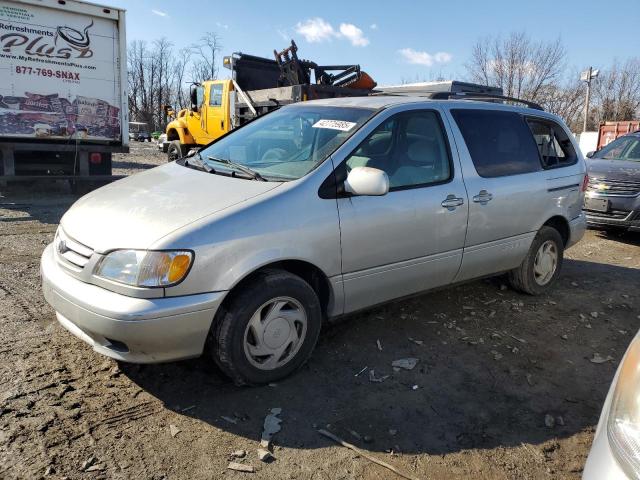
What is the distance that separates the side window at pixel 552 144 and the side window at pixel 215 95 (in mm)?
9663

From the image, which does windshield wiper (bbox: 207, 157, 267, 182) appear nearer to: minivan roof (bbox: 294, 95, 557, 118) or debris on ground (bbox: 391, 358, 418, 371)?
minivan roof (bbox: 294, 95, 557, 118)

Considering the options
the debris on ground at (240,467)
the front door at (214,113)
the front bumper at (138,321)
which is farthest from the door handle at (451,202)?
the front door at (214,113)

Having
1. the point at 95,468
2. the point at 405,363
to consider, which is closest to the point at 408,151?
the point at 405,363

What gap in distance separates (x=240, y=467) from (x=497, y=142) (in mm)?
3367

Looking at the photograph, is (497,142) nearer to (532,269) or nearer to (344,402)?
(532,269)

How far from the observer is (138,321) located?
2607 millimetres

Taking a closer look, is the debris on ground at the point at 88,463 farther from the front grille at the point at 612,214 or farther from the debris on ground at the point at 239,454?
the front grille at the point at 612,214

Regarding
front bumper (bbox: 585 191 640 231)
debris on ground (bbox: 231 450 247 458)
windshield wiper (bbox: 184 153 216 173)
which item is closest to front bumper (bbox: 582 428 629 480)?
debris on ground (bbox: 231 450 247 458)

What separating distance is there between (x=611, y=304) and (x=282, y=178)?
12.4ft

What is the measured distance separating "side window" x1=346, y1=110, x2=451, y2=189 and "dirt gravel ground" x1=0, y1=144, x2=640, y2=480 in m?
1.25

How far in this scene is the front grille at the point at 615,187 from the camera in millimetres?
7641

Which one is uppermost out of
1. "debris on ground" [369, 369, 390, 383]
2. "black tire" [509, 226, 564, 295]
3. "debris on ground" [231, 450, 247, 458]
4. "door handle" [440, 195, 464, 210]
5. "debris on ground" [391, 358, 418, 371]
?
"door handle" [440, 195, 464, 210]

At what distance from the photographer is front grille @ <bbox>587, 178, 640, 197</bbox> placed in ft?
25.1

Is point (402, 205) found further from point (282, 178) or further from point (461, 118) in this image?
point (461, 118)
